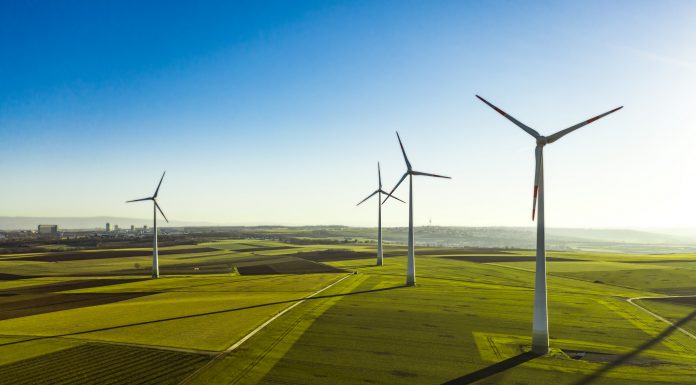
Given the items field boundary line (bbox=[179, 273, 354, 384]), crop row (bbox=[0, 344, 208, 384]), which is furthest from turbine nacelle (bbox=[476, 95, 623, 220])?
crop row (bbox=[0, 344, 208, 384])

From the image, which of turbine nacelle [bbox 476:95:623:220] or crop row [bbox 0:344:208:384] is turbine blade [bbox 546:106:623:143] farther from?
crop row [bbox 0:344:208:384]

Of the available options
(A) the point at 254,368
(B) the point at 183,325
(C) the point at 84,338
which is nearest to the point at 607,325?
(A) the point at 254,368

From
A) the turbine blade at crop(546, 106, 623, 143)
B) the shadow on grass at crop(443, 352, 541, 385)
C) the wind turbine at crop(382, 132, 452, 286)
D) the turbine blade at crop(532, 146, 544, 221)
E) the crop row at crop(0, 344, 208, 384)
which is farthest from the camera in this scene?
the wind turbine at crop(382, 132, 452, 286)

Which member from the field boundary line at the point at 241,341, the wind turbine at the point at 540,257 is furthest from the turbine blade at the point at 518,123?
the field boundary line at the point at 241,341

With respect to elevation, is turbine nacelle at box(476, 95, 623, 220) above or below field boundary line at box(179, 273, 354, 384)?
above

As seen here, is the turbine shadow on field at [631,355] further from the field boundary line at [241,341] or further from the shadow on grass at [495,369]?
the field boundary line at [241,341]

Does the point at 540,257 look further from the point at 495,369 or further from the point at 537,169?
the point at 495,369

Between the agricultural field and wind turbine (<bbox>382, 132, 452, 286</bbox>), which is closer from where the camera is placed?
the agricultural field
